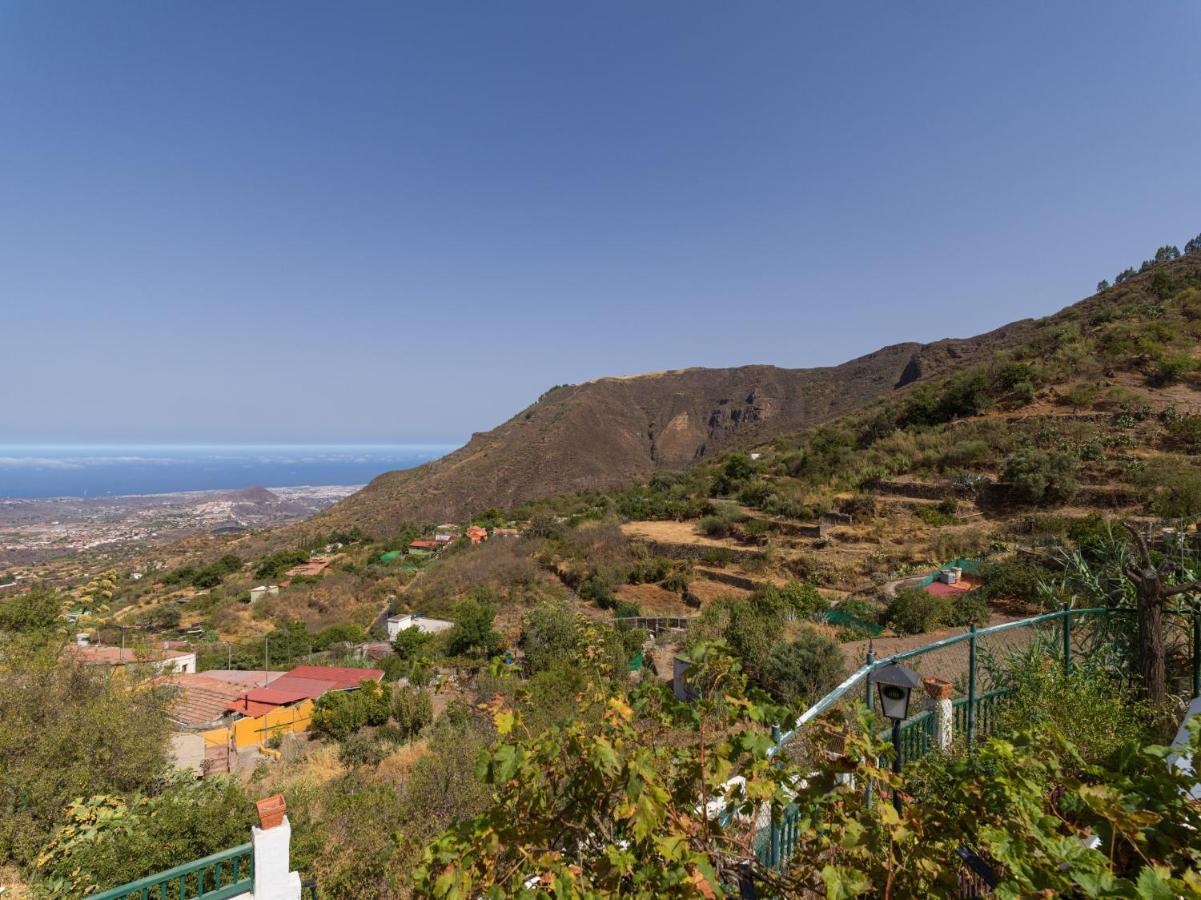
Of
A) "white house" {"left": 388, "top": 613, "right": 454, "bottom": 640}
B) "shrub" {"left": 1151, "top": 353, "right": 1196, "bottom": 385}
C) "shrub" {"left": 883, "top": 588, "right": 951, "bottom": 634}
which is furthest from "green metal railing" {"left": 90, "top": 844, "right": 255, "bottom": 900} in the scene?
"shrub" {"left": 1151, "top": 353, "right": 1196, "bottom": 385}

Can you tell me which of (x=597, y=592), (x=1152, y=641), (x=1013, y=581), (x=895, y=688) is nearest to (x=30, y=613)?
(x=597, y=592)

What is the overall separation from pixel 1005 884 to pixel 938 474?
20.9 m

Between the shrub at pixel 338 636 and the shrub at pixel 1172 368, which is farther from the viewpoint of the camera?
the shrub at pixel 338 636

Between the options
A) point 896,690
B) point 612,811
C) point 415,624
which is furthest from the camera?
point 415,624

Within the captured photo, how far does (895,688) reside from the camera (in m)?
3.28

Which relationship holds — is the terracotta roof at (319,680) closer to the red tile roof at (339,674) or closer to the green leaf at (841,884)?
the red tile roof at (339,674)

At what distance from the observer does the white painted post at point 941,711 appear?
438 centimetres

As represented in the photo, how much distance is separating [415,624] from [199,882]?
50.7ft

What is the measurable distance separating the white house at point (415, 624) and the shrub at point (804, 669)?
1197 centimetres

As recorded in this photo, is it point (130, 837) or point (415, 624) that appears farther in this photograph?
point (415, 624)

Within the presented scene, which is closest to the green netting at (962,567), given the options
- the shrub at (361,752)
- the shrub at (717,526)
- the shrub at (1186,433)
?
the shrub at (1186,433)

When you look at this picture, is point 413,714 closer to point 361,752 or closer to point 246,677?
point 361,752

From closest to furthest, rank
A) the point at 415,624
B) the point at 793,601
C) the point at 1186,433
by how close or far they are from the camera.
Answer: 1. the point at 793,601
2. the point at 1186,433
3. the point at 415,624

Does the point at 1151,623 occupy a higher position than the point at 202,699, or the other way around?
the point at 1151,623
